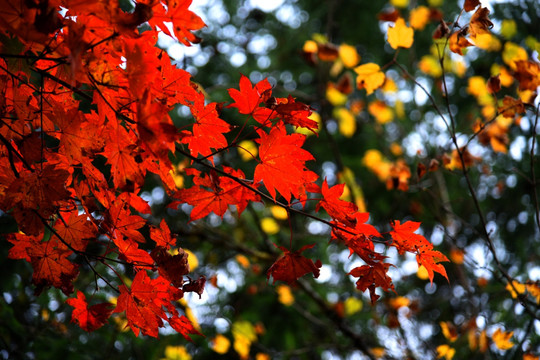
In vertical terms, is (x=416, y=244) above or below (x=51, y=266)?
above

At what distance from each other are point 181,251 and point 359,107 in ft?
13.7

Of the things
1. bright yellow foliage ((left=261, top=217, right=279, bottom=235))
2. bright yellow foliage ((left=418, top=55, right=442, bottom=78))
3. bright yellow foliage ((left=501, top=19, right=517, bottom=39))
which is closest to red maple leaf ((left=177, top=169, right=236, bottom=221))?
bright yellow foliage ((left=261, top=217, right=279, bottom=235))

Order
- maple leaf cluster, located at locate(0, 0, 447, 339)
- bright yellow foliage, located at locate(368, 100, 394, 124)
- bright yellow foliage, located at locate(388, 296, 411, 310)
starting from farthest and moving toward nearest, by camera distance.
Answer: bright yellow foliage, located at locate(368, 100, 394, 124)
bright yellow foliage, located at locate(388, 296, 411, 310)
maple leaf cluster, located at locate(0, 0, 447, 339)

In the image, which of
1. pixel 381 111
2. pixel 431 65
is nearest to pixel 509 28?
pixel 431 65

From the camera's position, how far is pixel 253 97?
129 cm

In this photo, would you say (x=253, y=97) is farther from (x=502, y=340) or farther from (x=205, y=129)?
(x=502, y=340)

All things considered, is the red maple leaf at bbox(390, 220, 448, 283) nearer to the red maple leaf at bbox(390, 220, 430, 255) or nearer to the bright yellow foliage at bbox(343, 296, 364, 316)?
the red maple leaf at bbox(390, 220, 430, 255)

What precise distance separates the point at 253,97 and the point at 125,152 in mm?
415

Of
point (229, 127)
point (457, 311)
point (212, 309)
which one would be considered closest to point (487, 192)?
point (457, 311)

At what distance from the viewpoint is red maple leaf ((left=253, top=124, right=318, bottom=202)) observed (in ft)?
3.91

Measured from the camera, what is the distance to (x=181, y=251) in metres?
1.21

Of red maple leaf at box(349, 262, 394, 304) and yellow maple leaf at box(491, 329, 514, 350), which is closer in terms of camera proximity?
red maple leaf at box(349, 262, 394, 304)

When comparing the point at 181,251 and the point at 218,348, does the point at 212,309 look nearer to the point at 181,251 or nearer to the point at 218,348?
the point at 218,348

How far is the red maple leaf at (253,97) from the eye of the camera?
1.27 metres
